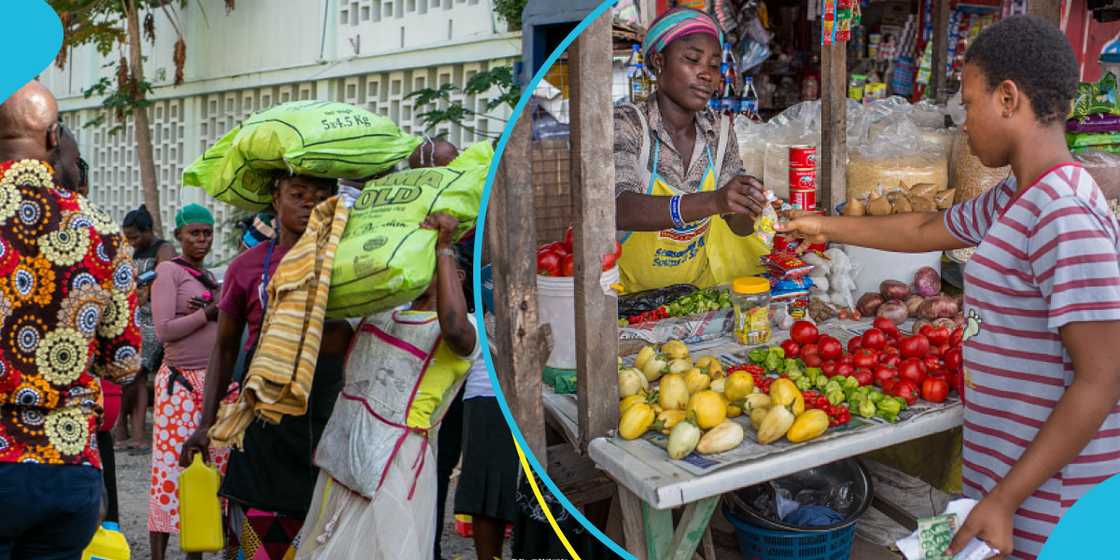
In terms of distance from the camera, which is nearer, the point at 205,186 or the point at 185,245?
the point at 205,186

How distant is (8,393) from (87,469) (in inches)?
11.9

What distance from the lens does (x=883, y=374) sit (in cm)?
295

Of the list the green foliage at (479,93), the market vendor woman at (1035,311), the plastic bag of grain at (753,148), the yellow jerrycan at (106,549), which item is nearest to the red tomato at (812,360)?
the market vendor woman at (1035,311)

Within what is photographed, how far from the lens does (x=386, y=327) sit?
2807 millimetres

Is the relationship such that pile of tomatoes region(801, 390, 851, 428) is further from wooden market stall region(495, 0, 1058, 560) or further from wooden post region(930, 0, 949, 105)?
wooden post region(930, 0, 949, 105)

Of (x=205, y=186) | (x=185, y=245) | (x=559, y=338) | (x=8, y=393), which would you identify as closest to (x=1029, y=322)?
(x=559, y=338)

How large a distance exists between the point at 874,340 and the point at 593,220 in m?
1.25

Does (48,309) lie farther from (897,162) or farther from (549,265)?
(897,162)

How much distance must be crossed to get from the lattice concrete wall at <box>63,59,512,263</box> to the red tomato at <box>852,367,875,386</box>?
14.2 feet

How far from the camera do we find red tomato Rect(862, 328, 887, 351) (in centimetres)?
318

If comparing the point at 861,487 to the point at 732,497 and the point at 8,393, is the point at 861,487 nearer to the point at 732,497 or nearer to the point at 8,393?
the point at 732,497

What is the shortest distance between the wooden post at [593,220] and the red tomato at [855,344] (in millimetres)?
979

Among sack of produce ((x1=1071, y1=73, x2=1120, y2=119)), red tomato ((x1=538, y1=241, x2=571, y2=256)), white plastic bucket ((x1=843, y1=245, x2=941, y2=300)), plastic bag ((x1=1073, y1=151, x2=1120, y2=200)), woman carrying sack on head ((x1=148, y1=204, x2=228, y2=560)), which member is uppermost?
sack of produce ((x1=1071, y1=73, x2=1120, y2=119))

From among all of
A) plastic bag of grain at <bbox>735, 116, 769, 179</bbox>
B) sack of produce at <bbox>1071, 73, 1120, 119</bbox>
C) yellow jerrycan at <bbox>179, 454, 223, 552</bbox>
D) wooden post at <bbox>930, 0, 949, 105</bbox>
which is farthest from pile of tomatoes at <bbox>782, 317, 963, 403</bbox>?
wooden post at <bbox>930, 0, 949, 105</bbox>
